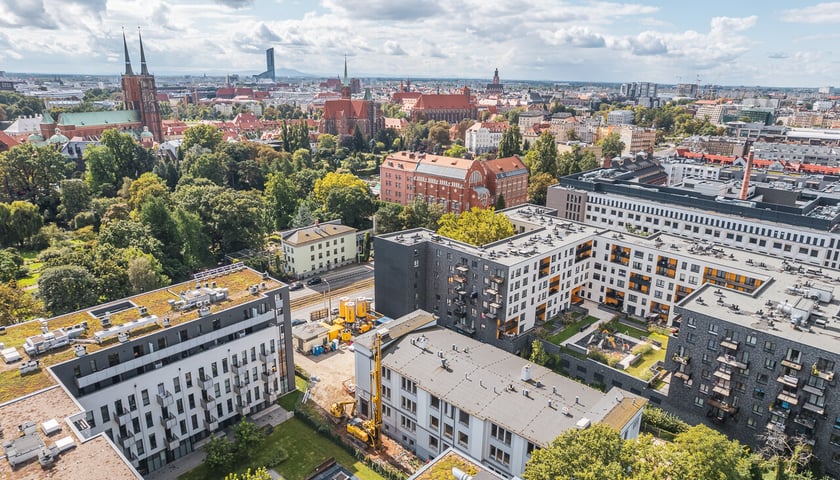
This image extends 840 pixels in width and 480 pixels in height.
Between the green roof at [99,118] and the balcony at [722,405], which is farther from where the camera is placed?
the green roof at [99,118]

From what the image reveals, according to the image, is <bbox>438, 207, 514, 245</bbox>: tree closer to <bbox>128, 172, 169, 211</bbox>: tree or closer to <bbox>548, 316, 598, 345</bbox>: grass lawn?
<bbox>548, 316, 598, 345</bbox>: grass lawn

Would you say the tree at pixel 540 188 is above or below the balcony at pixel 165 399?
above

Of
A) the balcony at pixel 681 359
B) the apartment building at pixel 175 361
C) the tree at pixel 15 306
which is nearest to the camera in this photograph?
the apartment building at pixel 175 361

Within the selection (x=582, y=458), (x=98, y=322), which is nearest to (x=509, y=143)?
(x=98, y=322)

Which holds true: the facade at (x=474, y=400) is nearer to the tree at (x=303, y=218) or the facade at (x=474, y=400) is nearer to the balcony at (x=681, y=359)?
the balcony at (x=681, y=359)

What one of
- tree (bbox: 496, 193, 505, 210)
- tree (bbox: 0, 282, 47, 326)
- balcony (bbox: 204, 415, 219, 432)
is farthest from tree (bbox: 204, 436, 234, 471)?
tree (bbox: 496, 193, 505, 210)

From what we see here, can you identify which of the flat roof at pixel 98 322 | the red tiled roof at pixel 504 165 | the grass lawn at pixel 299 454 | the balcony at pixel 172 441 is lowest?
the grass lawn at pixel 299 454

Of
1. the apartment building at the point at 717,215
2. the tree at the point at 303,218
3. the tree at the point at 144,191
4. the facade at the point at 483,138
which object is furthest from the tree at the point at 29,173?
the facade at the point at 483,138
